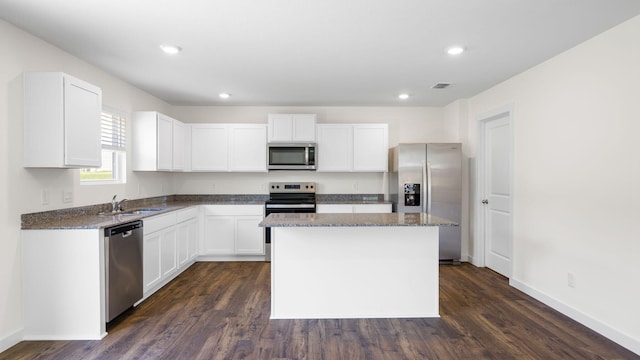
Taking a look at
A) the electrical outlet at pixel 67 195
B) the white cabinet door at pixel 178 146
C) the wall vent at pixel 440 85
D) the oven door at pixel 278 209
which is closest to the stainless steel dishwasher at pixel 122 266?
the electrical outlet at pixel 67 195

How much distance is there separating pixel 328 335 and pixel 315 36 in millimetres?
2455

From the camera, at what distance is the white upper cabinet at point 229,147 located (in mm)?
4996

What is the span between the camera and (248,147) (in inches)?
Result: 198

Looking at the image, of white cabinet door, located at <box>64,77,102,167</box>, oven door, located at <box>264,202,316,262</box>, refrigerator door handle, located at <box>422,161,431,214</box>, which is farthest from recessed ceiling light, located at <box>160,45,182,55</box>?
refrigerator door handle, located at <box>422,161,431,214</box>

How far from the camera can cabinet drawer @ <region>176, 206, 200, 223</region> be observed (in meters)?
4.13

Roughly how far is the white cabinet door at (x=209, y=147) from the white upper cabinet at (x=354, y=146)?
147 centimetres

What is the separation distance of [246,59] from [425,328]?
2973 mm

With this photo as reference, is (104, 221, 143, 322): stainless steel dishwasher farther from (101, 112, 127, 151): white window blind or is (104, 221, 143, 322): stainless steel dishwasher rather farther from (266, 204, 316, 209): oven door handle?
(266, 204, 316, 209): oven door handle

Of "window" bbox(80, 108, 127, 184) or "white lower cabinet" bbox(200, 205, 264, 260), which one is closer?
"window" bbox(80, 108, 127, 184)

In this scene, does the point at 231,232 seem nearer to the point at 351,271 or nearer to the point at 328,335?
the point at 351,271

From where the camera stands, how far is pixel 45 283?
2.54 meters

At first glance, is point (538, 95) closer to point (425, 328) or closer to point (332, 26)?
point (332, 26)

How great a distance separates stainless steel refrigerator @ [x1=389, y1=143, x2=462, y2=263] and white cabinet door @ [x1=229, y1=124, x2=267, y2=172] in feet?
6.92

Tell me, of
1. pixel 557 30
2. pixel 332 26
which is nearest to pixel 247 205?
pixel 332 26
